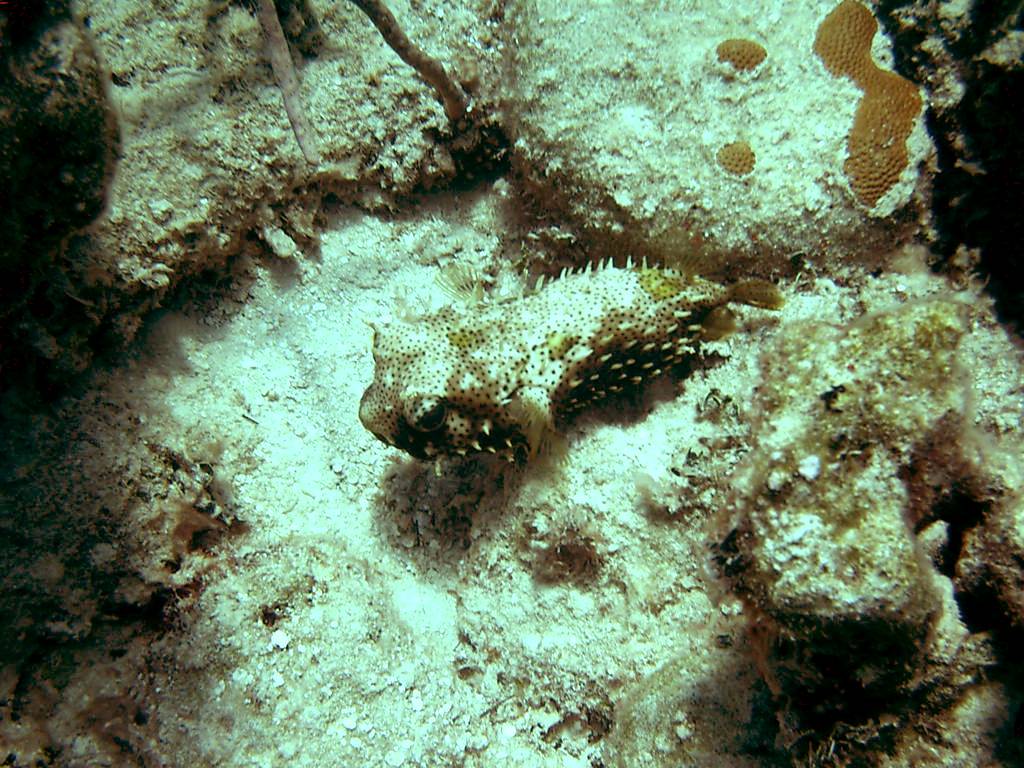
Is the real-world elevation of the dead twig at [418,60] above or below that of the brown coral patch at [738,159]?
above

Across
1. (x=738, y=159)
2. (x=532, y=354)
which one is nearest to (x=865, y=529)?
(x=532, y=354)

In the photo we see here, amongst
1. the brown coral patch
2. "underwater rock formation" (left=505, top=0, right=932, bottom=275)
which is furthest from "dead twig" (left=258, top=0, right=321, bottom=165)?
the brown coral patch

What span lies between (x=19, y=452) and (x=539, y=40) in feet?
15.3

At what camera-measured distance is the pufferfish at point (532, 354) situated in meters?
3.51

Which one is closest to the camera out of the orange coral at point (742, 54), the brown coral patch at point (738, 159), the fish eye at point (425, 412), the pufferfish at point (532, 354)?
the fish eye at point (425, 412)

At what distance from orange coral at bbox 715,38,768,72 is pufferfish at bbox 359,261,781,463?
1.59 metres

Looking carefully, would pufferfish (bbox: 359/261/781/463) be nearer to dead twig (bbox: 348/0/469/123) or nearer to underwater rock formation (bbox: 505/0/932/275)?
underwater rock formation (bbox: 505/0/932/275)

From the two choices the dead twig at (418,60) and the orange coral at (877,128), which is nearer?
the orange coral at (877,128)

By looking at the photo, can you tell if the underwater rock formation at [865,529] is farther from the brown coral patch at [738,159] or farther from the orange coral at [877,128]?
the brown coral patch at [738,159]

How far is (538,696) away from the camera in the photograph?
3.77 meters

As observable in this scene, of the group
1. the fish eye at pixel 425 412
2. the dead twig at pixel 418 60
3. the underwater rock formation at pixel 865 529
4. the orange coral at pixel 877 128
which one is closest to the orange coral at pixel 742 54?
the orange coral at pixel 877 128

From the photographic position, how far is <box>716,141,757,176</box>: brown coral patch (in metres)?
3.83

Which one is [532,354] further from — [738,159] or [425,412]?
[738,159]

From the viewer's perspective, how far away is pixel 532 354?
3.63m
